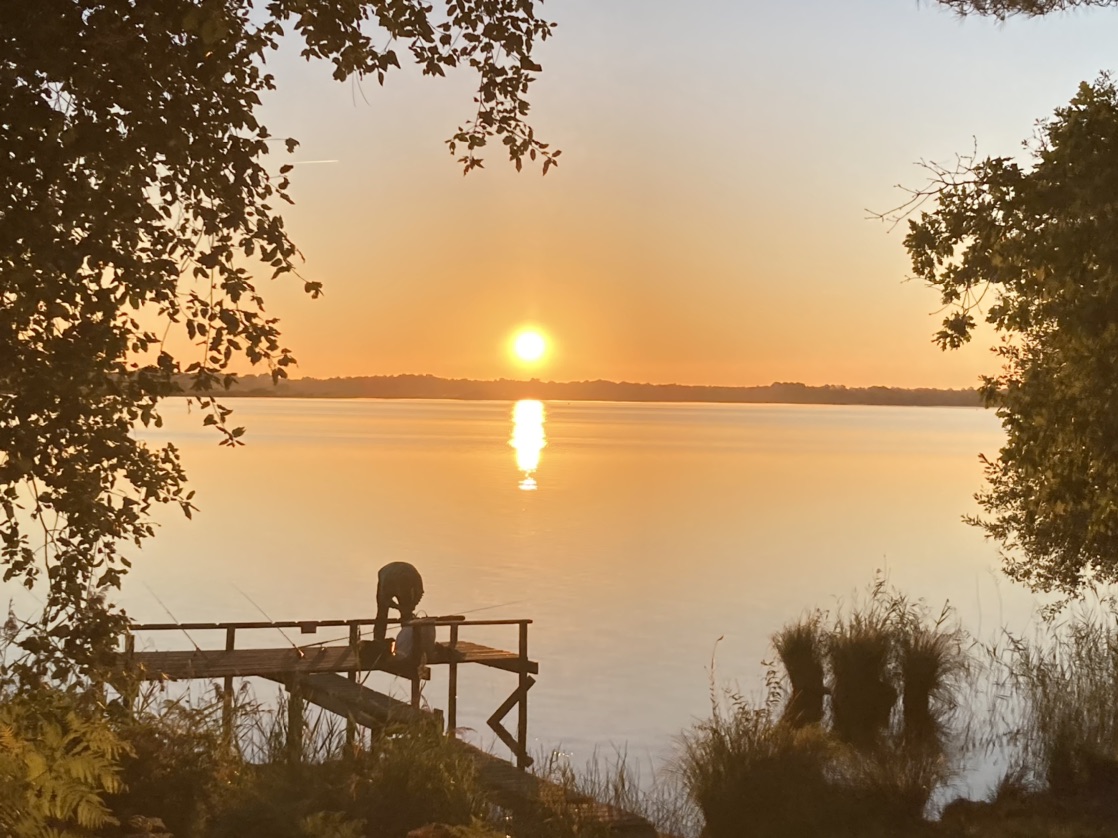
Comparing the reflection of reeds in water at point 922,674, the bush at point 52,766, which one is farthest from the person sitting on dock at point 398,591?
the bush at point 52,766

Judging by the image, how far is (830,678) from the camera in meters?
22.3

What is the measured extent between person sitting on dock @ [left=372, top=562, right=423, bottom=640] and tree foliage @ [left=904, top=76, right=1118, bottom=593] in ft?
36.1

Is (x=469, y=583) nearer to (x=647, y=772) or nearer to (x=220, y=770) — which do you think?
(x=647, y=772)

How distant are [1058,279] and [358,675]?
1245cm

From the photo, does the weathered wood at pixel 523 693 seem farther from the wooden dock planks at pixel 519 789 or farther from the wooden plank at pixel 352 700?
the wooden dock planks at pixel 519 789

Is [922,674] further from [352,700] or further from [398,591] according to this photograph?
[352,700]

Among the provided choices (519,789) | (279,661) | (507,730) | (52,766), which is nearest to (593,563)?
(507,730)

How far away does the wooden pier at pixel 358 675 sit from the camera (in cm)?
1151

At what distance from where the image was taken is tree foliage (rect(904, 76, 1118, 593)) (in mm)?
9359

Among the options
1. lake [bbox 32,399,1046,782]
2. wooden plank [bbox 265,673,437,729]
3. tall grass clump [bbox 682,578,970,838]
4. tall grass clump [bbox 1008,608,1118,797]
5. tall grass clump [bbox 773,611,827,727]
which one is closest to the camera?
tall grass clump [bbox 682,578,970,838]

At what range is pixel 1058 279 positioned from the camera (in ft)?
31.2

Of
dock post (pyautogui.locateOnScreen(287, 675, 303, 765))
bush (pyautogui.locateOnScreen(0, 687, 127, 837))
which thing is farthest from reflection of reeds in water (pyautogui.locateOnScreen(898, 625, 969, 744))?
bush (pyautogui.locateOnScreen(0, 687, 127, 837))

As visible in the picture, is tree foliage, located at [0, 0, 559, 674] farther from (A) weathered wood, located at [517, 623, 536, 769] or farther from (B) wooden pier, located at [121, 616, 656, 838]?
(A) weathered wood, located at [517, 623, 536, 769]

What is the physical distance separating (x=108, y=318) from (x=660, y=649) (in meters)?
30.3
